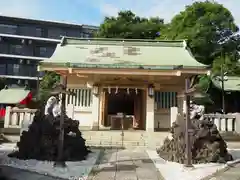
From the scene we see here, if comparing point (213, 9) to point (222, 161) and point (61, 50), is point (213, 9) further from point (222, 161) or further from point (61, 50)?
point (222, 161)

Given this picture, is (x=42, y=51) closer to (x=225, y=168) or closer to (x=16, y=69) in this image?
(x=16, y=69)

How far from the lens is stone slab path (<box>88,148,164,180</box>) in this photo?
7.58m

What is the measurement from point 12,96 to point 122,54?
→ 18358mm

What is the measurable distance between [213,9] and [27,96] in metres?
21.7

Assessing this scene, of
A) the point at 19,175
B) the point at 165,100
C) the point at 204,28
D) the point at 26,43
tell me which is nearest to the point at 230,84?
the point at 204,28

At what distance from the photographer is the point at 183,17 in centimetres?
2898

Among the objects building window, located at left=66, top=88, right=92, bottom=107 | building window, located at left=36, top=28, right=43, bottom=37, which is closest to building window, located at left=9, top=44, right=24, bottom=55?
building window, located at left=36, top=28, right=43, bottom=37

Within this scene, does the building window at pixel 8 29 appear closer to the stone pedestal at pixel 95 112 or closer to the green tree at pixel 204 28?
the green tree at pixel 204 28

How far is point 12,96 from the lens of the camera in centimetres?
3188

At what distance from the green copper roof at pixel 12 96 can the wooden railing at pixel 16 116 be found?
1615 centimetres

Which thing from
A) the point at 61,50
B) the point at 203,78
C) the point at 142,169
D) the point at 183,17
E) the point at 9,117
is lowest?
the point at 142,169

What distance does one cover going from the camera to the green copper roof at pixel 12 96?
1214 inches

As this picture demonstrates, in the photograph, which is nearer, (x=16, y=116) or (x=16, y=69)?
(x=16, y=116)

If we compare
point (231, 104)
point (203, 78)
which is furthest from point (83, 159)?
point (231, 104)
